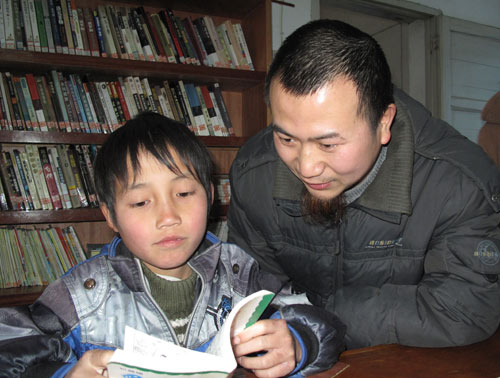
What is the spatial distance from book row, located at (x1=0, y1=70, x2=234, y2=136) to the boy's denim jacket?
1.24 m

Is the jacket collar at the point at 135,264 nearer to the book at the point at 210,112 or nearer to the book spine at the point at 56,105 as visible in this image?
the book spine at the point at 56,105

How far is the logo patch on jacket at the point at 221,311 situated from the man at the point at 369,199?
27 cm

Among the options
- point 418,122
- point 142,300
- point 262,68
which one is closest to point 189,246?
point 142,300

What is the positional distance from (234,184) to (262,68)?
4.26 ft

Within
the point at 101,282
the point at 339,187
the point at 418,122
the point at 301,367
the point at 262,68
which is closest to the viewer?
the point at 301,367

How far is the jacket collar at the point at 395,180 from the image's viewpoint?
1.10 meters

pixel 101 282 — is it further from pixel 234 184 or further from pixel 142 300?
pixel 234 184

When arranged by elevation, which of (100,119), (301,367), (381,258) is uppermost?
(100,119)

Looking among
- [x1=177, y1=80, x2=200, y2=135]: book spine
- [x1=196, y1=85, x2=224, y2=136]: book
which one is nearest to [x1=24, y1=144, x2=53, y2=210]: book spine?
[x1=177, y1=80, x2=200, y2=135]: book spine

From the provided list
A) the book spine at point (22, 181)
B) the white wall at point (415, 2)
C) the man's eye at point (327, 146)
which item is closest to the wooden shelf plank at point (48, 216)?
the book spine at point (22, 181)

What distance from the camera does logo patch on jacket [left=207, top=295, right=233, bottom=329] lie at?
1052 mm

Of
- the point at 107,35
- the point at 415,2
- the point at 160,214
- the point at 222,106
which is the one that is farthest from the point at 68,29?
the point at 415,2

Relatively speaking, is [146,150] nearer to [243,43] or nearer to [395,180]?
[395,180]

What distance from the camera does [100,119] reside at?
2.12m
